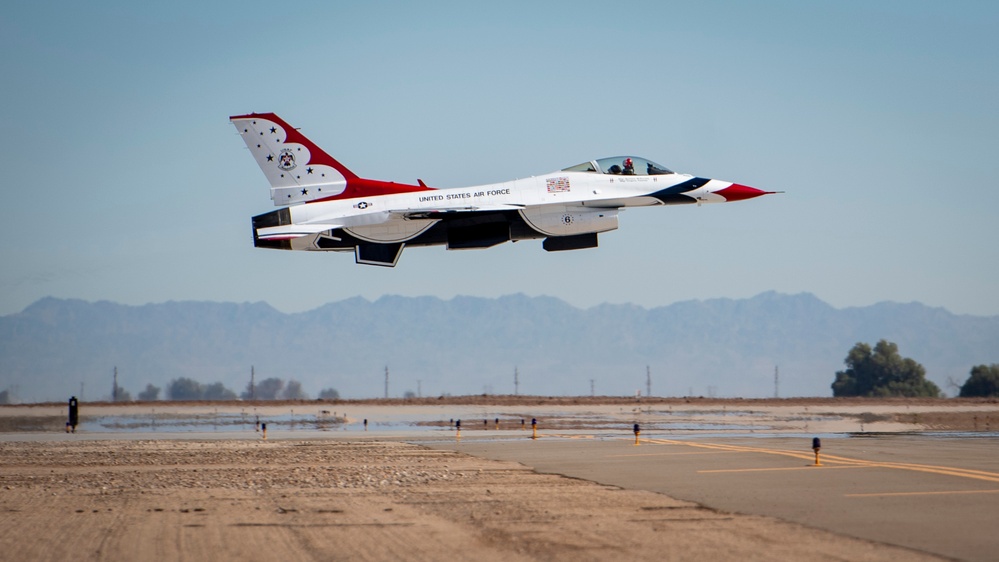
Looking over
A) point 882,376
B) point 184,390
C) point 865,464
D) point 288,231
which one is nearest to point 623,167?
point 288,231

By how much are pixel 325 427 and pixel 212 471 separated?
21320 mm

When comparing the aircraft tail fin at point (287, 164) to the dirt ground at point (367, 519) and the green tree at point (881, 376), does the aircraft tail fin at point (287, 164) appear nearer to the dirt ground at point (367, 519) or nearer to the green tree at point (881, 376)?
the dirt ground at point (367, 519)

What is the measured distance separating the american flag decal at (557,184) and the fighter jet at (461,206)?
0.11ft

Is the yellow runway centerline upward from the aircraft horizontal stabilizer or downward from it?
downward

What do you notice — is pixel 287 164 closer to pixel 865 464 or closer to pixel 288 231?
pixel 288 231

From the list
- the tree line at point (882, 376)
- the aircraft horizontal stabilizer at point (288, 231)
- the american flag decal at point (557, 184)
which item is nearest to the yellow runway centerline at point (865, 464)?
the american flag decal at point (557, 184)

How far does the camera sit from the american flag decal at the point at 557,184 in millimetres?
31625

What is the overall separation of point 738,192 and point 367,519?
72.7 ft

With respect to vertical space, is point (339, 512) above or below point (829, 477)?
below

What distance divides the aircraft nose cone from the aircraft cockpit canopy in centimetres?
205

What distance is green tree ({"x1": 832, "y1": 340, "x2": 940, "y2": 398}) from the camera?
104188mm

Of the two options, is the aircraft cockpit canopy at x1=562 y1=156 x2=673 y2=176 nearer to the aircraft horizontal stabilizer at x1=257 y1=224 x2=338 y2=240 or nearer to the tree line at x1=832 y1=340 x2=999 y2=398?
the aircraft horizontal stabilizer at x1=257 y1=224 x2=338 y2=240

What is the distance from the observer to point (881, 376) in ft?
357

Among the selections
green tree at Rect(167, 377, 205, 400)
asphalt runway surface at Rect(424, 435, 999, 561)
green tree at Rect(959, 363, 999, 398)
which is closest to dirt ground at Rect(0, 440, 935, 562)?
asphalt runway surface at Rect(424, 435, 999, 561)
